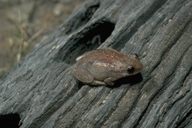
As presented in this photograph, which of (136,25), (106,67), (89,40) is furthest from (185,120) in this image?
(89,40)

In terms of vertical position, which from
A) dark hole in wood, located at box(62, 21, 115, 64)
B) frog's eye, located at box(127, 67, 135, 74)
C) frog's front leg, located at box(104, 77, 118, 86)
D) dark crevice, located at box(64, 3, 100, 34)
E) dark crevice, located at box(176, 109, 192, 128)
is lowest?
dark crevice, located at box(176, 109, 192, 128)

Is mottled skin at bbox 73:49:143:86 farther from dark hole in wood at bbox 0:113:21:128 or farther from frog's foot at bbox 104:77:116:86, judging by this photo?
dark hole in wood at bbox 0:113:21:128

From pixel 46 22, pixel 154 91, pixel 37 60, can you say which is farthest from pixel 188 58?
pixel 46 22

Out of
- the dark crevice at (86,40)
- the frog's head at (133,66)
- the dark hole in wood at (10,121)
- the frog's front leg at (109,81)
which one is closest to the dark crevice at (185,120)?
the frog's head at (133,66)

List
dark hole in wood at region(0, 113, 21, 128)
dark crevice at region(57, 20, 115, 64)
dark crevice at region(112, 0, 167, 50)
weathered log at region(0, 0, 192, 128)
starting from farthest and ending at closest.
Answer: dark crevice at region(57, 20, 115, 64)
dark crevice at region(112, 0, 167, 50)
dark hole in wood at region(0, 113, 21, 128)
weathered log at region(0, 0, 192, 128)

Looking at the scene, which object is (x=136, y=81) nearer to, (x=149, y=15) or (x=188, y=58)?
(x=188, y=58)

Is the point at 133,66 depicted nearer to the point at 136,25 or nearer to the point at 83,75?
the point at 83,75

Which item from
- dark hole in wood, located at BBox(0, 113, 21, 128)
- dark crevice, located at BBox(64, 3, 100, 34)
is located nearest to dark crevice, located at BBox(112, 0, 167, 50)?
dark crevice, located at BBox(64, 3, 100, 34)

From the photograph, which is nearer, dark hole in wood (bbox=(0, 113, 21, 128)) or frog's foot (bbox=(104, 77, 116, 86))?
frog's foot (bbox=(104, 77, 116, 86))
